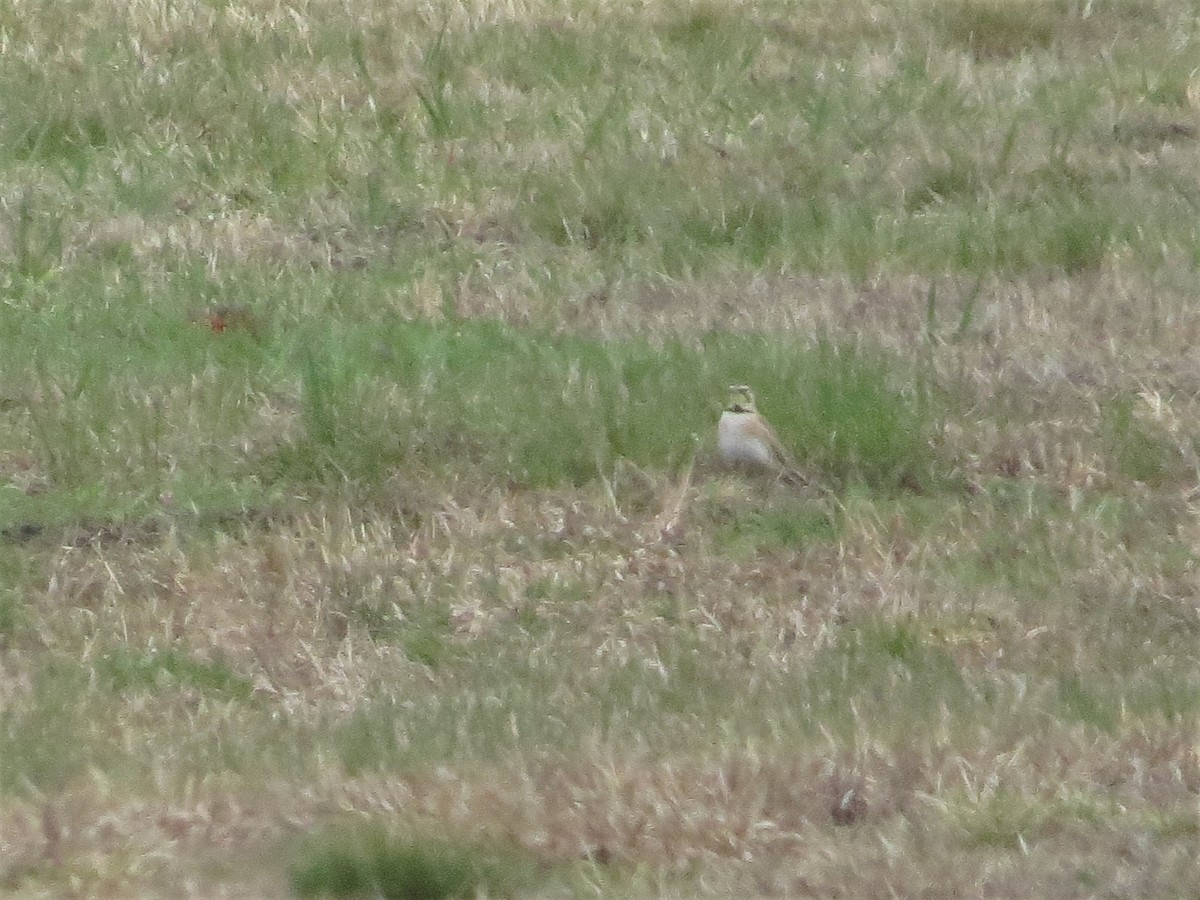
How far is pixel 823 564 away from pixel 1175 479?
1.15m

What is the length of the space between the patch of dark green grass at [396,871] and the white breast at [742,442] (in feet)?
8.35

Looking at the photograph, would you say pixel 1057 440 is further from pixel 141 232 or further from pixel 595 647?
pixel 141 232

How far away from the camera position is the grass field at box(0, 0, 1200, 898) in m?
4.59

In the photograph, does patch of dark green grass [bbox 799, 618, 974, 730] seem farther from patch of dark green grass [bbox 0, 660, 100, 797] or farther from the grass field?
patch of dark green grass [bbox 0, 660, 100, 797]

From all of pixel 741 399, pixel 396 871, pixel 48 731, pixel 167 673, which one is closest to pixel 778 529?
pixel 741 399

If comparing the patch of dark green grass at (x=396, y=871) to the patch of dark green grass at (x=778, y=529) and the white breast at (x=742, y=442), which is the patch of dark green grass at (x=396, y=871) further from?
the white breast at (x=742, y=442)

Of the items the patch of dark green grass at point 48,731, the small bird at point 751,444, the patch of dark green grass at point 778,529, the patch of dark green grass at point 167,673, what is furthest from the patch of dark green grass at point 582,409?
the patch of dark green grass at point 48,731

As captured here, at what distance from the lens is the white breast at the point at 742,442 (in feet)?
22.1

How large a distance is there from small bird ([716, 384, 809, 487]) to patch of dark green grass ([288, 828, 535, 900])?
2551 millimetres

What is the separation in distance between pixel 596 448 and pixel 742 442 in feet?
1.49

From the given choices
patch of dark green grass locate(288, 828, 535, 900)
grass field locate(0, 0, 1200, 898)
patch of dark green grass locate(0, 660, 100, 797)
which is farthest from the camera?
patch of dark green grass locate(0, 660, 100, 797)

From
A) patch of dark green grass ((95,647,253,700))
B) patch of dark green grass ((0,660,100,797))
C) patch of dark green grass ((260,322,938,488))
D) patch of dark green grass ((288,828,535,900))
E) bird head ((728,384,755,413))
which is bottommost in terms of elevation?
patch of dark green grass ((260,322,938,488))

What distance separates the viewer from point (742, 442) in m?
6.75

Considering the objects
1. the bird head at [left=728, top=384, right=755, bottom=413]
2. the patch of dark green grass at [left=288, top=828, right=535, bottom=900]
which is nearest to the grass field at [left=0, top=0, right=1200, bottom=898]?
the patch of dark green grass at [left=288, top=828, right=535, bottom=900]
